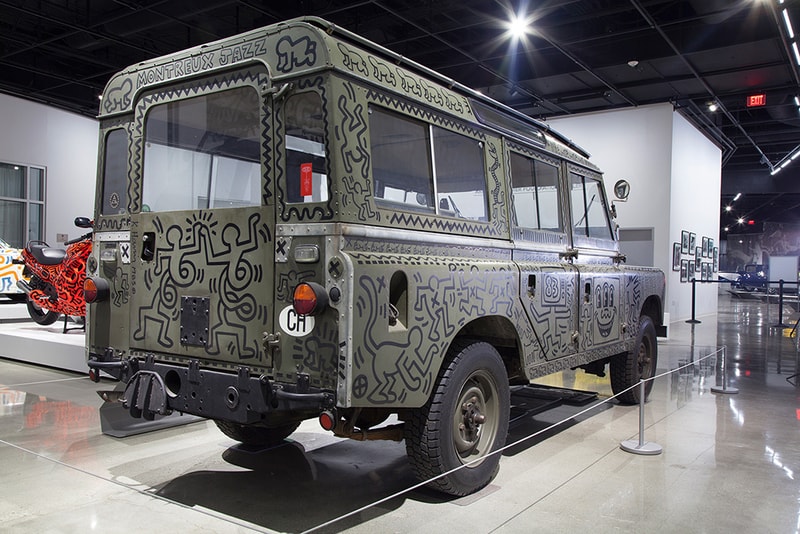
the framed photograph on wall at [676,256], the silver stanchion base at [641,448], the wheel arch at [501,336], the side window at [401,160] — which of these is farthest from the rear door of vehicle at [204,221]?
A: the framed photograph on wall at [676,256]

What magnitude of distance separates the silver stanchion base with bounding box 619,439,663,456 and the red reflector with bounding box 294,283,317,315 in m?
3.00

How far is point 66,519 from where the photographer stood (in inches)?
133

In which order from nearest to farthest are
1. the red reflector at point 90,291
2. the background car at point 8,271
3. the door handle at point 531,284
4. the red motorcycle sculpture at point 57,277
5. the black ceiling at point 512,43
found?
the red reflector at point 90,291, the door handle at point 531,284, the red motorcycle sculpture at point 57,277, the black ceiling at point 512,43, the background car at point 8,271

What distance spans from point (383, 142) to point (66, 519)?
2.61 metres

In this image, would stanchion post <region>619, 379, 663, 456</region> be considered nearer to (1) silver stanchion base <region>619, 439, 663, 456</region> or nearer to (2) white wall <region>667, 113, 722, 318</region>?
(1) silver stanchion base <region>619, 439, 663, 456</region>

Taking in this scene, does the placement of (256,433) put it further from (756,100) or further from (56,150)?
(756,100)

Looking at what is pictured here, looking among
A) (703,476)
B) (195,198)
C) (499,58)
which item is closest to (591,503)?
(703,476)

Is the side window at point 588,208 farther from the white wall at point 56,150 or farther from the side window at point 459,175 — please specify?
the white wall at point 56,150

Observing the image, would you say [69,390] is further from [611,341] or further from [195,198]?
[611,341]

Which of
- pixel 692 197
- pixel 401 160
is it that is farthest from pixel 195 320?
pixel 692 197

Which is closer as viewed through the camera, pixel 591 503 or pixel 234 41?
pixel 234 41

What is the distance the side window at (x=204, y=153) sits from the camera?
3.45 m

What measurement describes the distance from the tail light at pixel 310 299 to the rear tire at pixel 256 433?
6.04 feet

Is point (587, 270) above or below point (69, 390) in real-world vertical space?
above
